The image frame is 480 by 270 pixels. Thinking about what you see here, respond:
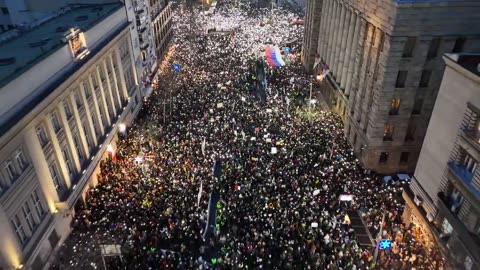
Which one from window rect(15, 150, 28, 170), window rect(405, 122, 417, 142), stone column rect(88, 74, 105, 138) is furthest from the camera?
stone column rect(88, 74, 105, 138)

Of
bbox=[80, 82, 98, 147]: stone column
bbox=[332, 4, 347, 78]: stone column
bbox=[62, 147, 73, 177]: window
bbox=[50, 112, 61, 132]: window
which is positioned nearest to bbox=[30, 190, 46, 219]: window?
bbox=[62, 147, 73, 177]: window

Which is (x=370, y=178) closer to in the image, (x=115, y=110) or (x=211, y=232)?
(x=211, y=232)

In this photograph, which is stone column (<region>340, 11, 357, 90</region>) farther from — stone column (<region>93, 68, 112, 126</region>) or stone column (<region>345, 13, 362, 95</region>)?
stone column (<region>93, 68, 112, 126</region>)

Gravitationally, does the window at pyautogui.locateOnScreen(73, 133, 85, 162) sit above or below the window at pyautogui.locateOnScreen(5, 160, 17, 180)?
below

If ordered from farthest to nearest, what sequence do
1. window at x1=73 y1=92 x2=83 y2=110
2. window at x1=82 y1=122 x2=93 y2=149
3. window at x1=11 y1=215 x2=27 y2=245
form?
window at x1=82 y1=122 x2=93 y2=149 < window at x1=73 y1=92 x2=83 y2=110 < window at x1=11 y1=215 x2=27 y2=245

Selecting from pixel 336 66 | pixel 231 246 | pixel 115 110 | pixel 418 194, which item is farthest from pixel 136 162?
pixel 336 66

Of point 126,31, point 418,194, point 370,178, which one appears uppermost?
point 126,31

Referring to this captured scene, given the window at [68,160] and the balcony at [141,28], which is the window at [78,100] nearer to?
the window at [68,160]
